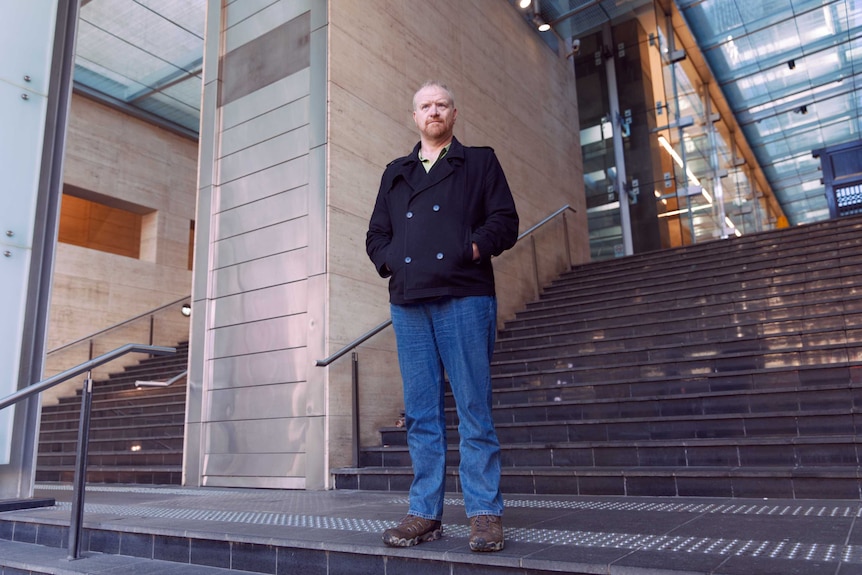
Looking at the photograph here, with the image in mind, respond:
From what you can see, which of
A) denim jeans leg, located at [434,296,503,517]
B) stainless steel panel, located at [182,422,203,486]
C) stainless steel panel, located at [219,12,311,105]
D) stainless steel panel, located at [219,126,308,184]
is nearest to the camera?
denim jeans leg, located at [434,296,503,517]

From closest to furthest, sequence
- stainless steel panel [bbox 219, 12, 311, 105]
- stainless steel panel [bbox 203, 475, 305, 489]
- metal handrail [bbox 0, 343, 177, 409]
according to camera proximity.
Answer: metal handrail [bbox 0, 343, 177, 409]
stainless steel panel [bbox 203, 475, 305, 489]
stainless steel panel [bbox 219, 12, 311, 105]

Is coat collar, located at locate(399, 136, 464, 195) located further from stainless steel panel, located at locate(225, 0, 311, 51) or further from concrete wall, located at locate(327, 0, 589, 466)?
stainless steel panel, located at locate(225, 0, 311, 51)

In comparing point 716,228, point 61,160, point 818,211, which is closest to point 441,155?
point 61,160

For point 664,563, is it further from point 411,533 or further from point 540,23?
point 540,23

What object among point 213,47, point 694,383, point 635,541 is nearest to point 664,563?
point 635,541

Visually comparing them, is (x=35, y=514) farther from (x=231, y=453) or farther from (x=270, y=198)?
(x=270, y=198)

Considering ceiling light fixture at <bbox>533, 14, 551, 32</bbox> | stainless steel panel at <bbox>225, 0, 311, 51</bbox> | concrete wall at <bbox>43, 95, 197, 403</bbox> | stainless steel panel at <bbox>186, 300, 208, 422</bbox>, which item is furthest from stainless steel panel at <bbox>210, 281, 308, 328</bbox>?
ceiling light fixture at <bbox>533, 14, 551, 32</bbox>

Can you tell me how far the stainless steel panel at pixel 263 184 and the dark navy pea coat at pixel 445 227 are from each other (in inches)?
122

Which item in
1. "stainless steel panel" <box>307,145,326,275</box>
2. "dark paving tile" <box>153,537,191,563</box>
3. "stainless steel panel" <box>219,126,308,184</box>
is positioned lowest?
"dark paving tile" <box>153,537,191,563</box>

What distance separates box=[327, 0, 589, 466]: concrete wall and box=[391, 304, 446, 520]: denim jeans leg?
2.61 meters

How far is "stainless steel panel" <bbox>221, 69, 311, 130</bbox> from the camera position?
18.0 feet

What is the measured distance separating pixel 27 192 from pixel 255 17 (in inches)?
109

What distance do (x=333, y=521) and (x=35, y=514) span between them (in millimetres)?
1740

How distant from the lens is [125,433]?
6.96 meters
